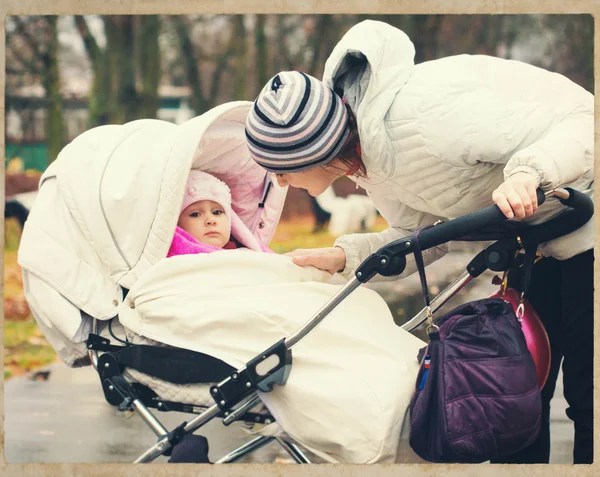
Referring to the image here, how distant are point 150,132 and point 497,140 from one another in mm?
963

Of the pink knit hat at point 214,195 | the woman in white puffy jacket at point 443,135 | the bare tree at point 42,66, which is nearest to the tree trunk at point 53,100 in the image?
the bare tree at point 42,66

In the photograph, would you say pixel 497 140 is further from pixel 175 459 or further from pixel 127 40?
pixel 127 40

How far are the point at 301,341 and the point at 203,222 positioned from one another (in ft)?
1.91

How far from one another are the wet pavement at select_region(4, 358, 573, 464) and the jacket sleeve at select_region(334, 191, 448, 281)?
2.89 feet

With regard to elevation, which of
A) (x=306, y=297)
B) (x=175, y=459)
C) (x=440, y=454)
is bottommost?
(x=175, y=459)

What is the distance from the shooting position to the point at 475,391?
1.95 metres

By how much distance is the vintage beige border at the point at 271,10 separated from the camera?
7.87ft

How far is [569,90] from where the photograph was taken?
7.03 feet

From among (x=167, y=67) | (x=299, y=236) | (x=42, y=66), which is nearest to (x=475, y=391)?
(x=42, y=66)

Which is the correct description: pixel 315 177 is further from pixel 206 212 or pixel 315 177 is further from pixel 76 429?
pixel 76 429

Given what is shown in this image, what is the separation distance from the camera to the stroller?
2.03m

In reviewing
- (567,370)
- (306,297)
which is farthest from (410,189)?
(567,370)

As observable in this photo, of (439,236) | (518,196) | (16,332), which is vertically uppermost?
(518,196)

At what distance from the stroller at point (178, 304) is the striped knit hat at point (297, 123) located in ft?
0.84
